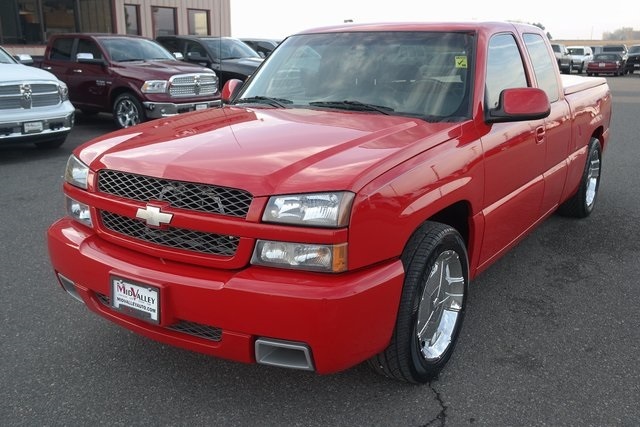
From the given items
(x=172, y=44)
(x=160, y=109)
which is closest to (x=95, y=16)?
(x=172, y=44)

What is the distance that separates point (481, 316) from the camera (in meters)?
3.70

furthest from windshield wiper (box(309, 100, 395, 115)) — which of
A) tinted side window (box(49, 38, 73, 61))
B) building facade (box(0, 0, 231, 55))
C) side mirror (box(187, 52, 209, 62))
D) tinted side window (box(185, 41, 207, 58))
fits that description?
building facade (box(0, 0, 231, 55))

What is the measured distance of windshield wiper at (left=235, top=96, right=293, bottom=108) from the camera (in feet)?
12.2

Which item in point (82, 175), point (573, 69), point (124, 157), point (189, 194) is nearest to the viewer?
point (189, 194)

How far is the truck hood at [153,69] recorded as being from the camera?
10.4 meters

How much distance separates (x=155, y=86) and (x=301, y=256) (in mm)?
8731

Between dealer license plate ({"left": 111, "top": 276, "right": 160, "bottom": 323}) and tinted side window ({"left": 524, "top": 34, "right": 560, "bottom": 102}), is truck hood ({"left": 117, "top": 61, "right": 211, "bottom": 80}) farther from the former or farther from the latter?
dealer license plate ({"left": 111, "top": 276, "right": 160, "bottom": 323})

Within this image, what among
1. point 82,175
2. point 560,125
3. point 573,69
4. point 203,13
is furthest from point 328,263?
point 573,69

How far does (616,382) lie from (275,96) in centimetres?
252

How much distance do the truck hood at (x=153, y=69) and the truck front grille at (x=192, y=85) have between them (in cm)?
12

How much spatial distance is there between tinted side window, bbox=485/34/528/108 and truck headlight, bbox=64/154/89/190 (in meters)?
2.19

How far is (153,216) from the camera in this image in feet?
8.43

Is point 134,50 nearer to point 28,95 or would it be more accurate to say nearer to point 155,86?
point 155,86

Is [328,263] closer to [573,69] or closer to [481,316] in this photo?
[481,316]
